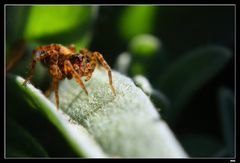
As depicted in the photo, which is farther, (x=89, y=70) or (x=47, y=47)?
(x=47, y=47)

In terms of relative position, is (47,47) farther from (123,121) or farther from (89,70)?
(123,121)

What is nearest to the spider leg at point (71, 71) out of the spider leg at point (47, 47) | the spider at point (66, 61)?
the spider at point (66, 61)

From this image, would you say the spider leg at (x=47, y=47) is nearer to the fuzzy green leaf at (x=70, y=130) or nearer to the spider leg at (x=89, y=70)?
the spider leg at (x=89, y=70)

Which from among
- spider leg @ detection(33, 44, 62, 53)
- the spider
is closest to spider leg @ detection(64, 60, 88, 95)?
the spider

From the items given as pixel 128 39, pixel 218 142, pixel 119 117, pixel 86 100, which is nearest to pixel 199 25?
pixel 128 39

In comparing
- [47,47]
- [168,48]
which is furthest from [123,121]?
[168,48]
